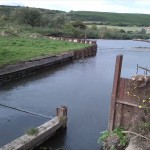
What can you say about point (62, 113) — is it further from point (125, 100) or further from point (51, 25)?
point (51, 25)

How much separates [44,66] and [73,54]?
33.2 feet

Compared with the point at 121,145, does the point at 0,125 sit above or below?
below

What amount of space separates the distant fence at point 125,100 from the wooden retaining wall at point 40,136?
118 inches

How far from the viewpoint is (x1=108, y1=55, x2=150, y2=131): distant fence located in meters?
14.4

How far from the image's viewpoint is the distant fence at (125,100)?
14.4 metres

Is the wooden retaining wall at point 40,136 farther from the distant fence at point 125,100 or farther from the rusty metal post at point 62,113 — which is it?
the distant fence at point 125,100

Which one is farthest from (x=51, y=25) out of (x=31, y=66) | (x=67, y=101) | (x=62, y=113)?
(x=62, y=113)

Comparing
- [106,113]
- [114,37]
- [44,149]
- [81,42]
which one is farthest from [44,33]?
[44,149]

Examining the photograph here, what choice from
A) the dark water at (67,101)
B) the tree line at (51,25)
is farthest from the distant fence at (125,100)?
the tree line at (51,25)

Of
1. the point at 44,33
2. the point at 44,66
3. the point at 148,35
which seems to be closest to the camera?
the point at 44,66

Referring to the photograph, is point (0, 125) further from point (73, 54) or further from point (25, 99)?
point (73, 54)

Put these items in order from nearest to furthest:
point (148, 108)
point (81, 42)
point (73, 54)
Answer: point (148, 108)
point (73, 54)
point (81, 42)

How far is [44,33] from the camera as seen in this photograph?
73.6 meters

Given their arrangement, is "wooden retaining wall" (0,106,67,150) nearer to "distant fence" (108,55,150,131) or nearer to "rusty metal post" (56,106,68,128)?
"rusty metal post" (56,106,68,128)
